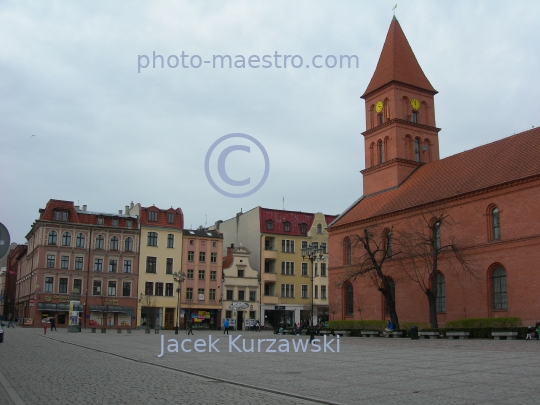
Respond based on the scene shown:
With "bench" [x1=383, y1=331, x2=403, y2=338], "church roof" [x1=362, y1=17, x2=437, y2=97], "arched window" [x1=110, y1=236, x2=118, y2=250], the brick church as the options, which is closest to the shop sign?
"arched window" [x1=110, y1=236, x2=118, y2=250]

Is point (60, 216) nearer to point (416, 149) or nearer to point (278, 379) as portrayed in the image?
point (416, 149)

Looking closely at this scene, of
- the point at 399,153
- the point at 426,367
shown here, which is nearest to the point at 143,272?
the point at 399,153

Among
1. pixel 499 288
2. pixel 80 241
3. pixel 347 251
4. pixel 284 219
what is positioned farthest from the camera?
pixel 284 219

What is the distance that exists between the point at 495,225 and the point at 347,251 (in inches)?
715

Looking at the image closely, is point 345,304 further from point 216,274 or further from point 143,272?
point 143,272

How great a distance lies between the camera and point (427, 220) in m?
46.5

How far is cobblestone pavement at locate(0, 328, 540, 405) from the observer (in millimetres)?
11320

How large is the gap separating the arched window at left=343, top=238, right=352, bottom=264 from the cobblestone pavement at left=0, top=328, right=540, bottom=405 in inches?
1366

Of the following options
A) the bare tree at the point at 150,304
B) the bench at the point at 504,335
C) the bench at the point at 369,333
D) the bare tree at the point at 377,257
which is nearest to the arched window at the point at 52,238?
the bare tree at the point at 150,304

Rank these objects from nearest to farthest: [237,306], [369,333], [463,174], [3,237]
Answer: [3,237], [369,333], [463,174], [237,306]

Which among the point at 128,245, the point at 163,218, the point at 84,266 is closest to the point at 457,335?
the point at 163,218

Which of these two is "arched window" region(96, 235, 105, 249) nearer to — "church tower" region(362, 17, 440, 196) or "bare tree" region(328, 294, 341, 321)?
"bare tree" region(328, 294, 341, 321)

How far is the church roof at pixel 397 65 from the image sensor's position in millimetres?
58094

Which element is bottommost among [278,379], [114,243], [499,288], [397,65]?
[278,379]
